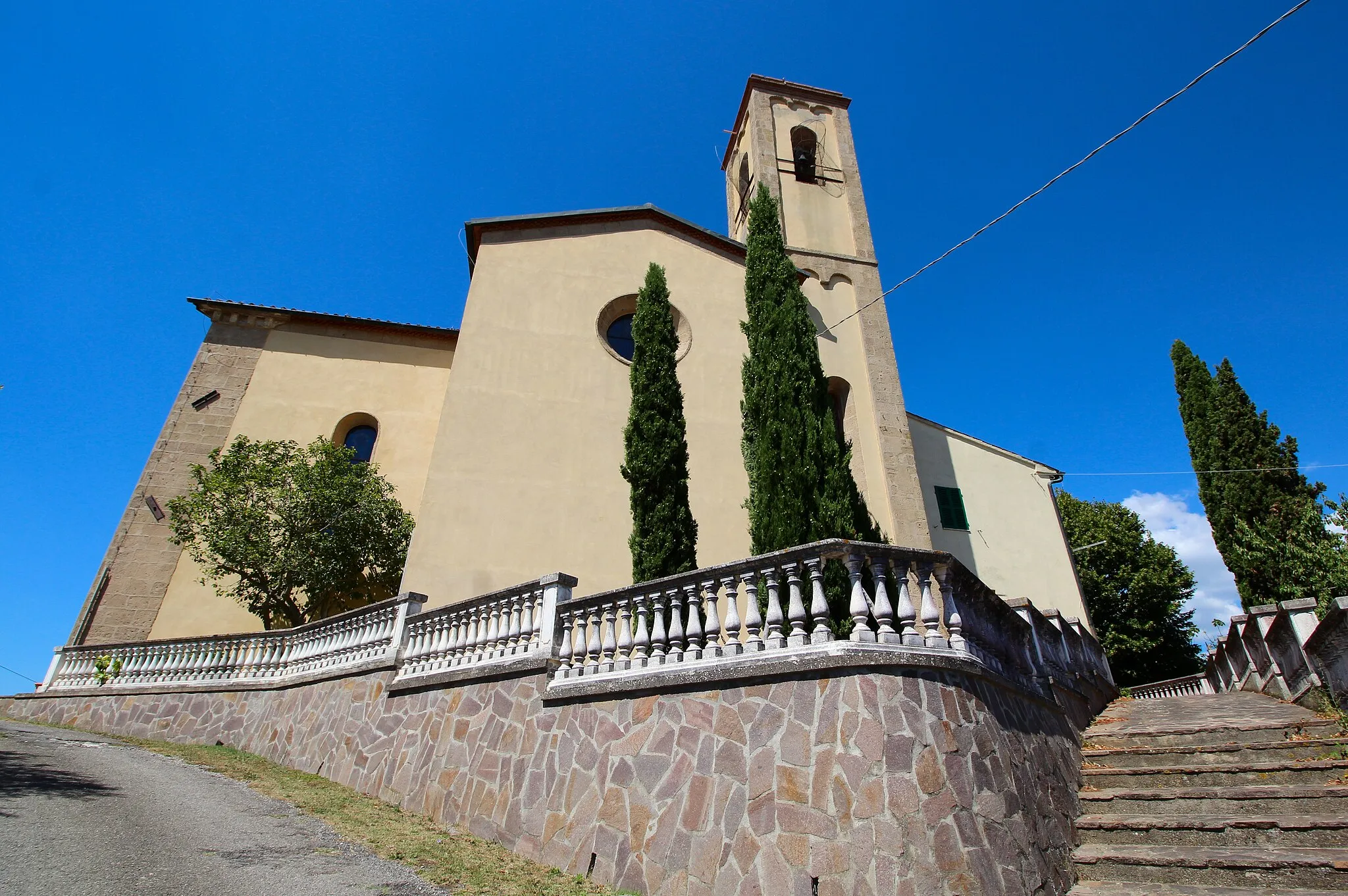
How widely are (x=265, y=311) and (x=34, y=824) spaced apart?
15.3m

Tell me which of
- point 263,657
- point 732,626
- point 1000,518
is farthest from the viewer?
point 1000,518

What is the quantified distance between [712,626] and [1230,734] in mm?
4940

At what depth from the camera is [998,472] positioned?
61.0 ft

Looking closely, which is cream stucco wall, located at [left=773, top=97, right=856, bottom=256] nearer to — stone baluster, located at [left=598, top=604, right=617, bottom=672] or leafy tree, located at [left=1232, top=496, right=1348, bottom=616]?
leafy tree, located at [left=1232, top=496, right=1348, bottom=616]

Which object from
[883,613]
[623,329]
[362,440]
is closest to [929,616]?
[883,613]

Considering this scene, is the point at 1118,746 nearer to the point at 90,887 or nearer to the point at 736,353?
the point at 90,887

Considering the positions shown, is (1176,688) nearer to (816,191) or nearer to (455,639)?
(816,191)

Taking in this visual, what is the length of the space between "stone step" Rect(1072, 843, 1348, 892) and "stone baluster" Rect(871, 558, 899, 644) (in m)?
2.15

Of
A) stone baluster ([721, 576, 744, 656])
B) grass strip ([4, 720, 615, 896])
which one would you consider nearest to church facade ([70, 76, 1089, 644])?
grass strip ([4, 720, 615, 896])

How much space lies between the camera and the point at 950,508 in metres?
17.5

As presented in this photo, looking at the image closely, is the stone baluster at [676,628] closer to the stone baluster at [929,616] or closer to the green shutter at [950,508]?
the stone baluster at [929,616]

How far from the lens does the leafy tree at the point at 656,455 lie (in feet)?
34.9

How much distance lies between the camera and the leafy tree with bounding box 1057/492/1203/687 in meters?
24.8

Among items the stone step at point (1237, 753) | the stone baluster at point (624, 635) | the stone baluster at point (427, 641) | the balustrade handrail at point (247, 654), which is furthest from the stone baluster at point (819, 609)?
the balustrade handrail at point (247, 654)
